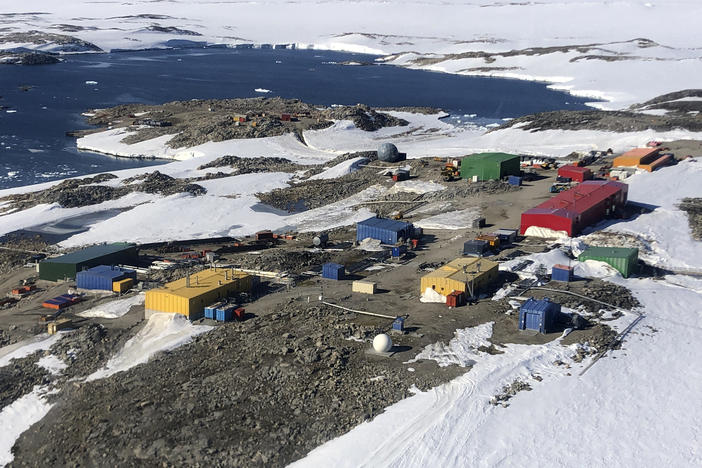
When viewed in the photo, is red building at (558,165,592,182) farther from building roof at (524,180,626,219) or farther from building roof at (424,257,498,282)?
building roof at (424,257,498,282)

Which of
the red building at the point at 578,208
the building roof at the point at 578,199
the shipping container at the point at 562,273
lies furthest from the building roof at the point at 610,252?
the building roof at the point at 578,199

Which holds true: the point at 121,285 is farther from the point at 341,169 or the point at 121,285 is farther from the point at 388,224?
the point at 341,169

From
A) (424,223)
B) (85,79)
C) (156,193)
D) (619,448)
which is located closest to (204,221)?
(156,193)

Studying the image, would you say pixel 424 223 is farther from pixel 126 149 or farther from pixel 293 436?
pixel 126 149

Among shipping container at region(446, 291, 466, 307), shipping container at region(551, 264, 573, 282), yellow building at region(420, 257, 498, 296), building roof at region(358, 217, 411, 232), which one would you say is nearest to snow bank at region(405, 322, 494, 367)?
shipping container at region(446, 291, 466, 307)

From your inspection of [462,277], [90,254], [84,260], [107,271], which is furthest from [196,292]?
[462,277]

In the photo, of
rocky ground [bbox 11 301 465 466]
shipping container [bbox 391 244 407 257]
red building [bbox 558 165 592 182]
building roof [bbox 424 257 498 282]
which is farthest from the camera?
red building [bbox 558 165 592 182]

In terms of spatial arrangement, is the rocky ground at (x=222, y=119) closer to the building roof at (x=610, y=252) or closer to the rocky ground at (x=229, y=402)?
the building roof at (x=610, y=252)
